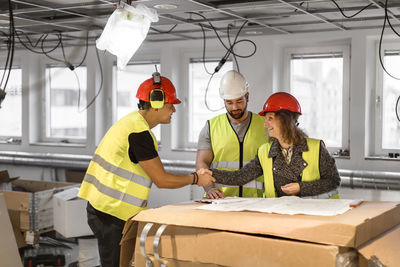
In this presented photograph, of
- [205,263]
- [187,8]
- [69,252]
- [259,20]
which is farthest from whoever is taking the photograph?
[69,252]

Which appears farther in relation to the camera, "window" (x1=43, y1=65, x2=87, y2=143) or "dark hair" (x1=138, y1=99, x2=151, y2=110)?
"window" (x1=43, y1=65, x2=87, y2=143)

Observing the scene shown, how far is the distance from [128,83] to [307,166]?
4.21 metres

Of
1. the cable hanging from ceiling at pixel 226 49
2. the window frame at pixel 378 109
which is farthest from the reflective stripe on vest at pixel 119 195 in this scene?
the window frame at pixel 378 109

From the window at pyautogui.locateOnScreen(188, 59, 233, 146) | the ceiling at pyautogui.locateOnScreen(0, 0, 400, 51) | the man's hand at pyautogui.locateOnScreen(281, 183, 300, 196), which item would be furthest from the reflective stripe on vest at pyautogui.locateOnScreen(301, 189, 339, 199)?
the window at pyautogui.locateOnScreen(188, 59, 233, 146)

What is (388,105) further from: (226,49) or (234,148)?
(234,148)

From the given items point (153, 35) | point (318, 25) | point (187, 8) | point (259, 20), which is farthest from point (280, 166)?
point (153, 35)

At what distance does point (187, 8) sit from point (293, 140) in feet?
4.92

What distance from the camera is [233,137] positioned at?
3078mm

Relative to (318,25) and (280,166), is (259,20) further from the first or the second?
(280,166)

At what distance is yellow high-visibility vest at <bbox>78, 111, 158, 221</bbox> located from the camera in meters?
2.49

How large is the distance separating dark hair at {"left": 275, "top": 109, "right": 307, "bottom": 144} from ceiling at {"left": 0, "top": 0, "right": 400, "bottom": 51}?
1.06 m

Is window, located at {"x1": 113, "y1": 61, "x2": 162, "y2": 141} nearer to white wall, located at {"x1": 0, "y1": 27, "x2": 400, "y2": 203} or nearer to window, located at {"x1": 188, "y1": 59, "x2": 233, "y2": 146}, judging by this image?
white wall, located at {"x1": 0, "y1": 27, "x2": 400, "y2": 203}

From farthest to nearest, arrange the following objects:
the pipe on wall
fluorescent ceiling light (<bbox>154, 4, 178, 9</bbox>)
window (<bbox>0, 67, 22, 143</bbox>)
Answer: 1. window (<bbox>0, 67, 22, 143</bbox>)
2. the pipe on wall
3. fluorescent ceiling light (<bbox>154, 4, 178, 9</bbox>)

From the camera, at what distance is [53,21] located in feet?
14.3
